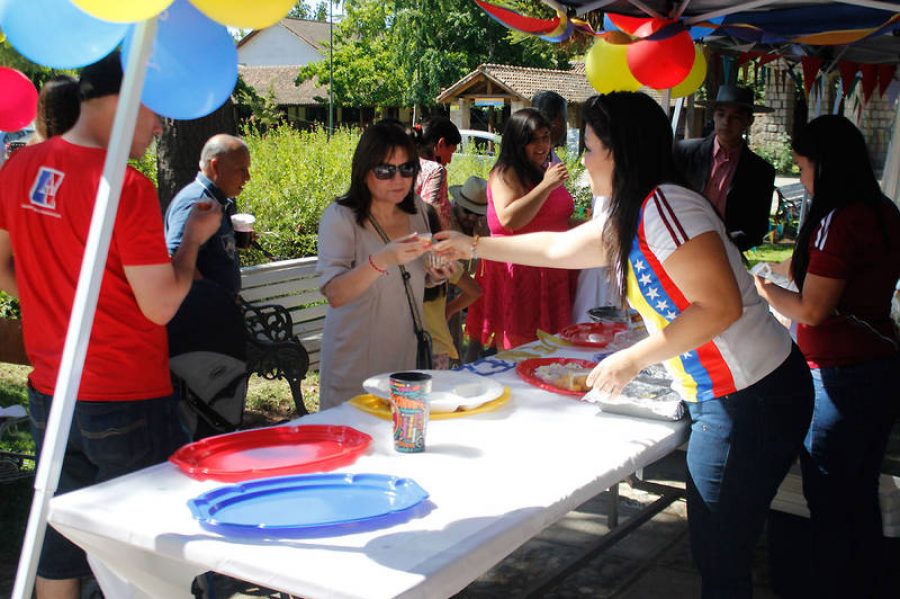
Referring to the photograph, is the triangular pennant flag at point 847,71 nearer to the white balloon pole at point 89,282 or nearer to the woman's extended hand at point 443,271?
the woman's extended hand at point 443,271

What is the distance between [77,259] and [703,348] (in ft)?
5.11

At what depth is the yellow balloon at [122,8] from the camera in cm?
166

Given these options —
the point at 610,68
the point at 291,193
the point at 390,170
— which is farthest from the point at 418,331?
the point at 291,193

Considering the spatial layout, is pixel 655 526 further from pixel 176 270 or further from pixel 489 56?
pixel 489 56

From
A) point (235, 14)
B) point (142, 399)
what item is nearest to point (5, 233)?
point (142, 399)

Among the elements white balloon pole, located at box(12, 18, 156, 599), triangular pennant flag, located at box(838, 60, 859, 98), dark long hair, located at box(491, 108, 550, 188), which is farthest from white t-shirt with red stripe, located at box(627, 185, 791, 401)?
triangular pennant flag, located at box(838, 60, 859, 98)

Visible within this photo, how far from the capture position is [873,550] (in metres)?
2.99

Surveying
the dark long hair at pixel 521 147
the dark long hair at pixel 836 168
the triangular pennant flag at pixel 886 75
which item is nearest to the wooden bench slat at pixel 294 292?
the dark long hair at pixel 521 147

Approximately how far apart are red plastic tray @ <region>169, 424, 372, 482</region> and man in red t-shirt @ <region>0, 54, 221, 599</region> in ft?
0.95

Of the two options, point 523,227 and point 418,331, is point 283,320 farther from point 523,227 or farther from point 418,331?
point 418,331

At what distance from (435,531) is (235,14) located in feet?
3.52

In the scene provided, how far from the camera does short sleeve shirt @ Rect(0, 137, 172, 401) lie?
2227 mm

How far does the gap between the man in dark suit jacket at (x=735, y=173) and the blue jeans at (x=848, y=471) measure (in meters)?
2.07

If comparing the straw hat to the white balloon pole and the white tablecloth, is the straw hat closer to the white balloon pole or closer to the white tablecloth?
the white tablecloth
